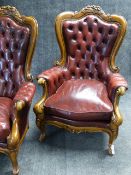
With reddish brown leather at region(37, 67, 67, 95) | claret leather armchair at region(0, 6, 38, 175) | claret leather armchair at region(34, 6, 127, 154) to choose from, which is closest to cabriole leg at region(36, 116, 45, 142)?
claret leather armchair at region(34, 6, 127, 154)

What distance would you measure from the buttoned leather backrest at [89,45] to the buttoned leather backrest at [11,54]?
17.0 inches

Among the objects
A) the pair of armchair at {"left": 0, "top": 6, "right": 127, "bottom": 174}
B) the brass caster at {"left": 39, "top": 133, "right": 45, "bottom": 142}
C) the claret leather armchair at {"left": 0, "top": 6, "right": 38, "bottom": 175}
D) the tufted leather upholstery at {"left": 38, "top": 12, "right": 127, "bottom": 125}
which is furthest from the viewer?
the brass caster at {"left": 39, "top": 133, "right": 45, "bottom": 142}

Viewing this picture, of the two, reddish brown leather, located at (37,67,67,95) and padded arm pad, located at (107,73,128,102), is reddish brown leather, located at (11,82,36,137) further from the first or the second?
padded arm pad, located at (107,73,128,102)

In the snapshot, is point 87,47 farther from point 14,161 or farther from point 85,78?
point 14,161

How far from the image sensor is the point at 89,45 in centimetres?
241

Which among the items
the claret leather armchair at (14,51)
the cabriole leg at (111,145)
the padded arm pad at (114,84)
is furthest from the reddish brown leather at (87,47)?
the cabriole leg at (111,145)

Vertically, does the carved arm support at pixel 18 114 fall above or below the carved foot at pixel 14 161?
above

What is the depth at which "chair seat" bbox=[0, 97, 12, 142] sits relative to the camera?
1725 millimetres

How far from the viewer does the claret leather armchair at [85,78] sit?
199 cm

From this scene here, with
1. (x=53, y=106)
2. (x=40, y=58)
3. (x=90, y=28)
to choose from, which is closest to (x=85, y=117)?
(x=53, y=106)

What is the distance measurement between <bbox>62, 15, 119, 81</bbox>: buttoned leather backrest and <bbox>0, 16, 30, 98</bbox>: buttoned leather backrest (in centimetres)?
43

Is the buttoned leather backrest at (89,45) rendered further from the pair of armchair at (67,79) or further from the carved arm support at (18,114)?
the carved arm support at (18,114)

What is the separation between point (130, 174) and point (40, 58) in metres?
1.68

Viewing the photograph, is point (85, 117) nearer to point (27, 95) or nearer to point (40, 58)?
point (27, 95)
